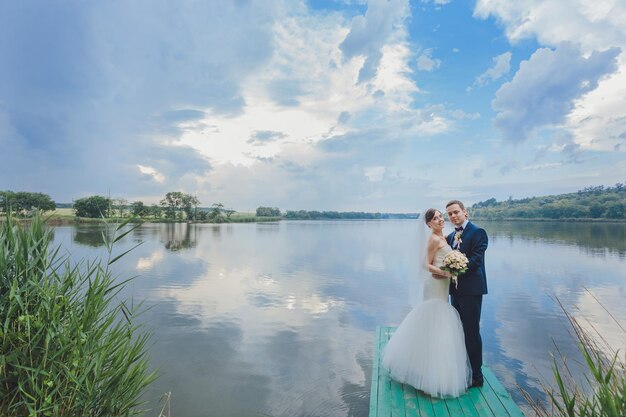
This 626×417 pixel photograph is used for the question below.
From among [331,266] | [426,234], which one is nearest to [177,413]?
[426,234]

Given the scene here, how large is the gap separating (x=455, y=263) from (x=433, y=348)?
1.00 meters

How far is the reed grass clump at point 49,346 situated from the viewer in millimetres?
2887

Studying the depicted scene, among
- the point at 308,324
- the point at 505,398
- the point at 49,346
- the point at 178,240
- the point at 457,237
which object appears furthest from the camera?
the point at 178,240

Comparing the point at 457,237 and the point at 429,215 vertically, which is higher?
the point at 429,215

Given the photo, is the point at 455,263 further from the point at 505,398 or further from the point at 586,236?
the point at 586,236

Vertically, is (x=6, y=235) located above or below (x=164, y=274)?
above

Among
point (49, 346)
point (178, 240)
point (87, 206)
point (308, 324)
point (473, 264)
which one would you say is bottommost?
point (308, 324)

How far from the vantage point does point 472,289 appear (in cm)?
389

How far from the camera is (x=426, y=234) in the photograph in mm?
4441

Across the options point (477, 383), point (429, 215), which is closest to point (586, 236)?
point (477, 383)

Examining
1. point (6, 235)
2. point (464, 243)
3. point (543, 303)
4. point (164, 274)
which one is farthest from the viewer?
point (164, 274)

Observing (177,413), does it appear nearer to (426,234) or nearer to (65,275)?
(65,275)

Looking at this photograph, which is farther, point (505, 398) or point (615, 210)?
point (615, 210)

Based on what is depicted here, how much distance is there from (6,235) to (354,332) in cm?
701
